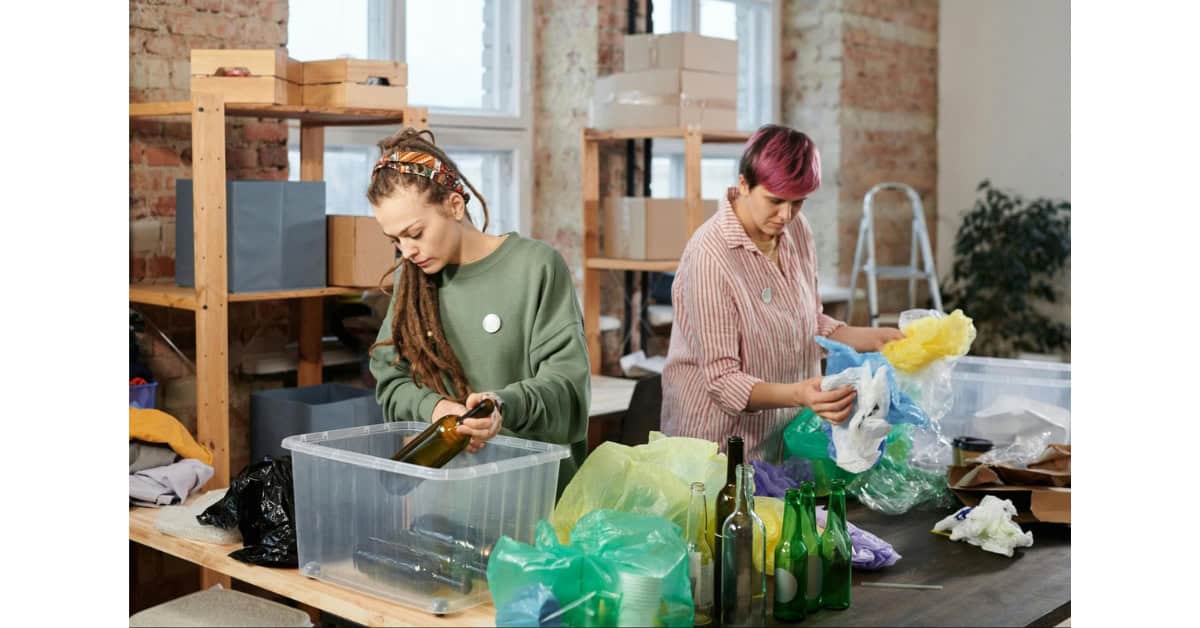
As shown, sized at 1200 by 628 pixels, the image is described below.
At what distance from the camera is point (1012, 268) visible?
572 centimetres

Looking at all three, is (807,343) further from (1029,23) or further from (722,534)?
(1029,23)

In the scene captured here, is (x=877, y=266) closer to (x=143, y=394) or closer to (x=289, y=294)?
(x=289, y=294)

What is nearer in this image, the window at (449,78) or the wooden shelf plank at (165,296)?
the wooden shelf plank at (165,296)

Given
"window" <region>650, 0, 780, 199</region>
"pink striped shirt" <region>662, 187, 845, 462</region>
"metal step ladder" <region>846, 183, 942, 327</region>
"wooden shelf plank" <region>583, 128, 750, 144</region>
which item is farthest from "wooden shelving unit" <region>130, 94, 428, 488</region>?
"metal step ladder" <region>846, 183, 942, 327</region>

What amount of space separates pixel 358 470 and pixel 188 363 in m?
1.90

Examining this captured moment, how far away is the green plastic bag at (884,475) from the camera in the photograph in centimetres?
246

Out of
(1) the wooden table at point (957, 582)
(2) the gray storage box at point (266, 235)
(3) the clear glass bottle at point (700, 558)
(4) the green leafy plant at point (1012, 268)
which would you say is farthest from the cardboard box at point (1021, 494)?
(4) the green leafy plant at point (1012, 268)

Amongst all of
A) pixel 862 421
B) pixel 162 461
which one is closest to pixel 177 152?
pixel 162 461

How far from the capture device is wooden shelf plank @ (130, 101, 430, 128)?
10.3ft

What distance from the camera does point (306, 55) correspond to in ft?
13.4

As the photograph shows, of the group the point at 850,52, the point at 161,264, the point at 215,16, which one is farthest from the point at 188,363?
the point at 850,52

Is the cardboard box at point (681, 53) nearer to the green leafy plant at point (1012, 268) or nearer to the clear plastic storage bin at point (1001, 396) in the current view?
the clear plastic storage bin at point (1001, 396)

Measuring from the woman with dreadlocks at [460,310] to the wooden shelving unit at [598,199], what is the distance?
2102 mm

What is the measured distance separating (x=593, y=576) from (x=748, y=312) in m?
1.14
